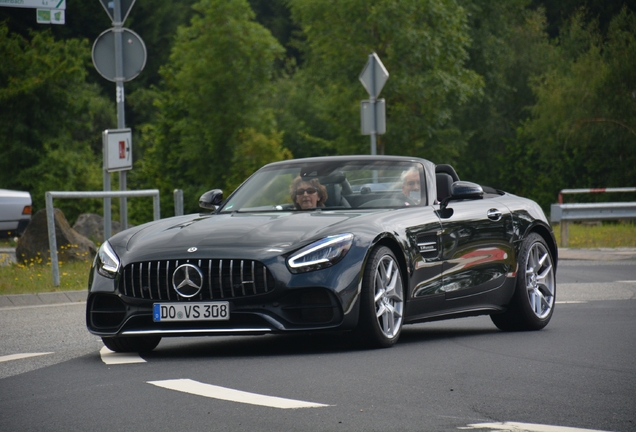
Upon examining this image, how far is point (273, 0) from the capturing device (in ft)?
274

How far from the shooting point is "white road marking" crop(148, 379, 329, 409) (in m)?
6.00

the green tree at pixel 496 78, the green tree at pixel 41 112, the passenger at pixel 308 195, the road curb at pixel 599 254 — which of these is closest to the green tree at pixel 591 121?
the green tree at pixel 496 78

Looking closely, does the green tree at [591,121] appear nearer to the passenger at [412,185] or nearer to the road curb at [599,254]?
the road curb at [599,254]

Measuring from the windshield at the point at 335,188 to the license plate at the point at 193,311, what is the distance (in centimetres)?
144

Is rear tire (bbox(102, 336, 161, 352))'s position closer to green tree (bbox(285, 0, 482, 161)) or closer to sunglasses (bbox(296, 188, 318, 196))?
sunglasses (bbox(296, 188, 318, 196))

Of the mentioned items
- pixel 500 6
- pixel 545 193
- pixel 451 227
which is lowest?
pixel 545 193

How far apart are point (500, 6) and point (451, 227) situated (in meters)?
50.1

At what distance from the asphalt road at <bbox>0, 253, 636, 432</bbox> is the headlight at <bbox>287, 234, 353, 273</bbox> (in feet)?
1.88

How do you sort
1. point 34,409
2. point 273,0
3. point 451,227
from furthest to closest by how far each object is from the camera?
point 273,0
point 451,227
point 34,409

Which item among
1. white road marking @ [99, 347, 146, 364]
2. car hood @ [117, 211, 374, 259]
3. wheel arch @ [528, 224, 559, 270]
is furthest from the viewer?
wheel arch @ [528, 224, 559, 270]

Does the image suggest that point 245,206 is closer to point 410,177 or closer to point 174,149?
point 410,177

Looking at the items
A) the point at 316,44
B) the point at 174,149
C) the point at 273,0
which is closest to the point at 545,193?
the point at 316,44

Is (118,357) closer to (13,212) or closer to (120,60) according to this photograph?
(120,60)

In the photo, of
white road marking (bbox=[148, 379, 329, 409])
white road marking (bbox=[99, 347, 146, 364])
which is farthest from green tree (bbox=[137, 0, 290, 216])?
white road marking (bbox=[148, 379, 329, 409])
